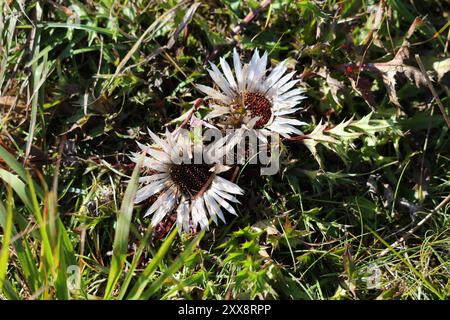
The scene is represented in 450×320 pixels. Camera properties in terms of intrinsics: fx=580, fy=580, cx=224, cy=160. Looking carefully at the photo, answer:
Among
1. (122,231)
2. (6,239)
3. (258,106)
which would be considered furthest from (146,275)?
(258,106)

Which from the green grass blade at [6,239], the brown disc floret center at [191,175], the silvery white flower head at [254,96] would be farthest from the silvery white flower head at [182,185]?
the green grass blade at [6,239]

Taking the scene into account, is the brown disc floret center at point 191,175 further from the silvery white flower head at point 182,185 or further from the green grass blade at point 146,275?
the green grass blade at point 146,275

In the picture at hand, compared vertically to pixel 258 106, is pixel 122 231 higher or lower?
lower

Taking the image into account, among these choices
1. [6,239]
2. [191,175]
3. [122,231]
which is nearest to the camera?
[6,239]

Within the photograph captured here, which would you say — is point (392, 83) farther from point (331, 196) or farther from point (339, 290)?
point (339, 290)

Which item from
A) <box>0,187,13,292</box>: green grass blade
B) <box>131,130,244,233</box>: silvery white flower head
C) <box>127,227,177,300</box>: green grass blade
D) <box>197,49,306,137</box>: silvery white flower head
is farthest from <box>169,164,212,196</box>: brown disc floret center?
<box>0,187,13,292</box>: green grass blade

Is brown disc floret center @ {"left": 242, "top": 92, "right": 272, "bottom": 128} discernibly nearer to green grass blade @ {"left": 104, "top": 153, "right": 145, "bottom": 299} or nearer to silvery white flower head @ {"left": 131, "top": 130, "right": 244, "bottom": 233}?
silvery white flower head @ {"left": 131, "top": 130, "right": 244, "bottom": 233}

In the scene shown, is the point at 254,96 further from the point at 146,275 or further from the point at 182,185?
the point at 146,275
